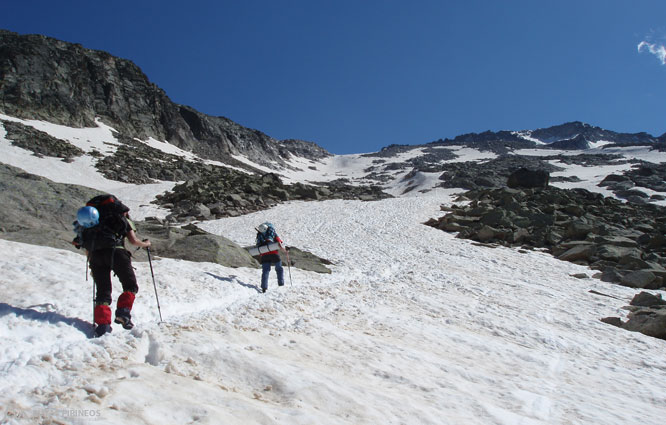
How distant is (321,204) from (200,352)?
28.5m

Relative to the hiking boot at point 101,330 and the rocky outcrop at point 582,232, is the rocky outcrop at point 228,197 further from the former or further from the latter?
the hiking boot at point 101,330

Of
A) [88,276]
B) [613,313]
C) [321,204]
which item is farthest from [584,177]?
[88,276]

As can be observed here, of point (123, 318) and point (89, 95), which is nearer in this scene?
point (123, 318)

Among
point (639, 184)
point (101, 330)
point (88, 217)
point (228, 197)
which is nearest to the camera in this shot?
point (101, 330)

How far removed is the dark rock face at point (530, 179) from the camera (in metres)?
45.9

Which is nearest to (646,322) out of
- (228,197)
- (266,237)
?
(266,237)

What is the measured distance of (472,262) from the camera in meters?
16.3

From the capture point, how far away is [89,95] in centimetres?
6384

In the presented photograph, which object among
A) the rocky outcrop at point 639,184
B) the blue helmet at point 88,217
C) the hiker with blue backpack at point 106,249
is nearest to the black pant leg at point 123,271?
the hiker with blue backpack at point 106,249

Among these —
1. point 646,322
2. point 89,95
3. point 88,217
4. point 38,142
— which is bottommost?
point 646,322

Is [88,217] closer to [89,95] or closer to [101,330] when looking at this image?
[101,330]

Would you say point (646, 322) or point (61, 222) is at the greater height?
point (61, 222)

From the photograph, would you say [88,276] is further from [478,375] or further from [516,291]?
[516,291]

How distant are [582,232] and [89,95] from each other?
2947 inches
